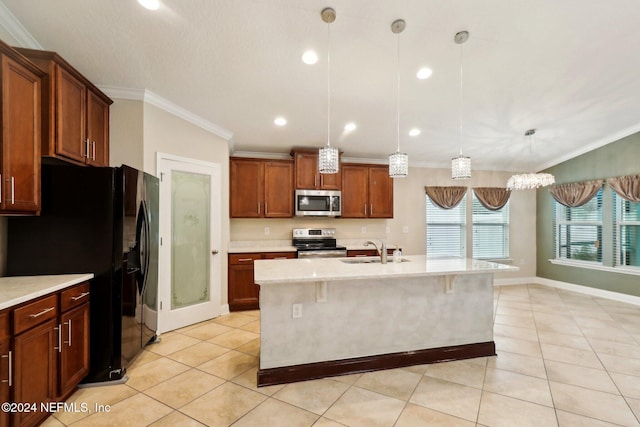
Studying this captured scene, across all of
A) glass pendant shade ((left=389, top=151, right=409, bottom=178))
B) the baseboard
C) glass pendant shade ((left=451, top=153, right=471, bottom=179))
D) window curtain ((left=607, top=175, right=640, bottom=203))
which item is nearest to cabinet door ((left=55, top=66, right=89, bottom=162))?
the baseboard

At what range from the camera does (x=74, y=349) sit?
2.12m

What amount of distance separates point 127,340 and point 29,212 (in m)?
1.25

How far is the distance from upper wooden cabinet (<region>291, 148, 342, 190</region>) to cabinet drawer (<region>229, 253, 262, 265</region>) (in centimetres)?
132

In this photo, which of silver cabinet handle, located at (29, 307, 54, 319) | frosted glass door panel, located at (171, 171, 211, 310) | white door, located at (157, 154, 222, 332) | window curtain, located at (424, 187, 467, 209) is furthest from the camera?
window curtain, located at (424, 187, 467, 209)

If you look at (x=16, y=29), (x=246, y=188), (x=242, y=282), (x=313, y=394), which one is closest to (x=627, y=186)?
(x=313, y=394)

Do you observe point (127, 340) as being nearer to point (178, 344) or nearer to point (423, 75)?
point (178, 344)

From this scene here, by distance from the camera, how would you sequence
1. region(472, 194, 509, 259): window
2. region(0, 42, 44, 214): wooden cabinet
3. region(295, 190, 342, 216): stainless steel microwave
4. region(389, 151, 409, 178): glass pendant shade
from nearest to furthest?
region(0, 42, 44, 214): wooden cabinet
region(389, 151, 409, 178): glass pendant shade
region(295, 190, 342, 216): stainless steel microwave
region(472, 194, 509, 259): window

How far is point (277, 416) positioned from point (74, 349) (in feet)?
5.17

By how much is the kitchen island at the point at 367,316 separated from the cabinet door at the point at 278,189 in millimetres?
2065

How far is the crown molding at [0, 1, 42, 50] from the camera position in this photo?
2.09 m

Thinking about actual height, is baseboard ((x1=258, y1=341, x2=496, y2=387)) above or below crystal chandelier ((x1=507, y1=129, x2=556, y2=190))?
below

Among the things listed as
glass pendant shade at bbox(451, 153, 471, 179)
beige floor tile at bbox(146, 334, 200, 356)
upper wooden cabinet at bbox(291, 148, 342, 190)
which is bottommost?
beige floor tile at bbox(146, 334, 200, 356)

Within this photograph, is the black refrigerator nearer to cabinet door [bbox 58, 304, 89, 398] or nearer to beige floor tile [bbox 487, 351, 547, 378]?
cabinet door [bbox 58, 304, 89, 398]

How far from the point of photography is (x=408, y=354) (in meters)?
2.64
